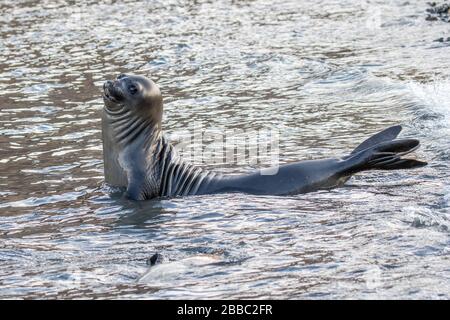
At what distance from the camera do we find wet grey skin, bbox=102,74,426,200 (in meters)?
9.27

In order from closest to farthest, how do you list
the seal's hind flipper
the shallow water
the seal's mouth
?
1. the shallow water
2. the seal's hind flipper
3. the seal's mouth

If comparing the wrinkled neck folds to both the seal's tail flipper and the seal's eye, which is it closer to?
the seal's eye

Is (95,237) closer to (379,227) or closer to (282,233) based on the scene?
(282,233)

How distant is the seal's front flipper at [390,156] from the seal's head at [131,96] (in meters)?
2.05

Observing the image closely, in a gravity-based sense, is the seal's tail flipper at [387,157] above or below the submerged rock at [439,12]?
above

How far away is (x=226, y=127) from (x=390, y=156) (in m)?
3.69

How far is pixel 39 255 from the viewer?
8008mm

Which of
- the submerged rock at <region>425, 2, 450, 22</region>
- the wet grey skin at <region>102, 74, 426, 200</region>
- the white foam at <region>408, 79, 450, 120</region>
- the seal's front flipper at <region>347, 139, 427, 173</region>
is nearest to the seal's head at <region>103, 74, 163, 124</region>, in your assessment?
the wet grey skin at <region>102, 74, 426, 200</region>

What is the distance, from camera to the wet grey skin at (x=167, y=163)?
9.27m

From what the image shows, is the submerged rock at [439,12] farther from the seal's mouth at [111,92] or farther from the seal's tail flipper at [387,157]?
the seal's mouth at [111,92]

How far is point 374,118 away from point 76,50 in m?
6.32

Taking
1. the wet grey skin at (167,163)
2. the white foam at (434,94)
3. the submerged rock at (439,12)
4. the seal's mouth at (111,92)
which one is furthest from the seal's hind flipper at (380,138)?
the submerged rock at (439,12)

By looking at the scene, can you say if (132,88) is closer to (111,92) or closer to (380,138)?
(111,92)

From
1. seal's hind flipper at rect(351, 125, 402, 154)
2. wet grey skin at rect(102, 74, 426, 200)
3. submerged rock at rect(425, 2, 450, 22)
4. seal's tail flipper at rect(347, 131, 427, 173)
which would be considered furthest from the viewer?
submerged rock at rect(425, 2, 450, 22)
